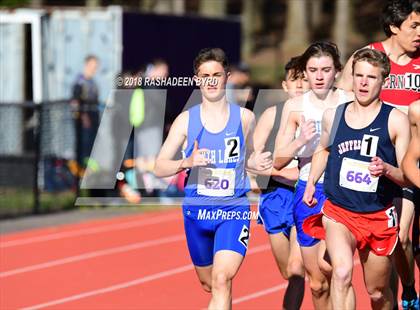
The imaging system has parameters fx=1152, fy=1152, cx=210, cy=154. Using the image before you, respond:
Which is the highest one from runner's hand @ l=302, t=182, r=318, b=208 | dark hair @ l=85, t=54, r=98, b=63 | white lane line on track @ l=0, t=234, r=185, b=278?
dark hair @ l=85, t=54, r=98, b=63

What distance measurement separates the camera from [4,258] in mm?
12922

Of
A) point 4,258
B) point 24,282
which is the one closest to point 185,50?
point 4,258

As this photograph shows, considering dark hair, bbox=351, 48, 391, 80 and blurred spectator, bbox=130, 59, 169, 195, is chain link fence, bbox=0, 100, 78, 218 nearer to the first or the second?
blurred spectator, bbox=130, 59, 169, 195

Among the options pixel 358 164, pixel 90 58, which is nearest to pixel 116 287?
pixel 358 164

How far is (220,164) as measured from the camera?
7.71 m

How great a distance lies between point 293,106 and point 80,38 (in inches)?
450

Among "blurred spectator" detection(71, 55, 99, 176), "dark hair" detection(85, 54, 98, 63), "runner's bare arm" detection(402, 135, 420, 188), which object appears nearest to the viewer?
"runner's bare arm" detection(402, 135, 420, 188)

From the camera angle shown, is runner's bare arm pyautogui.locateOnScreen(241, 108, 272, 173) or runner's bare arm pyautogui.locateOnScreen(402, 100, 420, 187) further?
runner's bare arm pyautogui.locateOnScreen(241, 108, 272, 173)

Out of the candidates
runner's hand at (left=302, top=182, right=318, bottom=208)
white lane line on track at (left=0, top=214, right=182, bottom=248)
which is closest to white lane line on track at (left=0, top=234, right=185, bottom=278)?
white lane line on track at (left=0, top=214, right=182, bottom=248)

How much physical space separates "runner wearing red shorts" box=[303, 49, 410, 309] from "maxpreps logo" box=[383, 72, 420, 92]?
1.08 metres

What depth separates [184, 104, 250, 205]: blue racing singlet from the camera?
7688mm

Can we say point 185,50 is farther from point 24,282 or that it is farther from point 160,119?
point 24,282

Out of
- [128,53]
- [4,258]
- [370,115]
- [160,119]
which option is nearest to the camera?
[370,115]

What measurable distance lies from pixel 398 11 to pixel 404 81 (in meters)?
0.52
